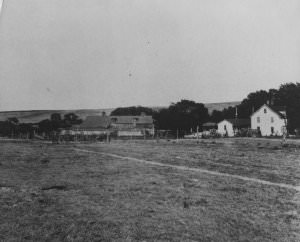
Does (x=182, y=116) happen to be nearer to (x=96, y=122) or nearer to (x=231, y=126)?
(x=231, y=126)

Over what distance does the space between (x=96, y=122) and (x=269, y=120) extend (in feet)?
104

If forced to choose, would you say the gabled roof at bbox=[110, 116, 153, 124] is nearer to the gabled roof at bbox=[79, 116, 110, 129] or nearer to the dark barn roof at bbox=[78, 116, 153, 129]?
the dark barn roof at bbox=[78, 116, 153, 129]

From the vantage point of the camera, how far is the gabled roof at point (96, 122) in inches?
2692

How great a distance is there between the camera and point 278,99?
257ft

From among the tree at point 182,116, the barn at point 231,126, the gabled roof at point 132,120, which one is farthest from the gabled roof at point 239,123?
the gabled roof at point 132,120

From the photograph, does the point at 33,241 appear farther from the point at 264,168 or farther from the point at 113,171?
the point at 264,168

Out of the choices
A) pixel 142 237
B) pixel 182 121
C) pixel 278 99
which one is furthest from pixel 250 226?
pixel 278 99

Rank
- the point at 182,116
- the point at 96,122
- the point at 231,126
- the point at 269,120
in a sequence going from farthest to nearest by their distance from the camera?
the point at 231,126
the point at 96,122
the point at 182,116
the point at 269,120

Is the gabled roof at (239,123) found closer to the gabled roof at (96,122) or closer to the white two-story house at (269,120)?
the white two-story house at (269,120)

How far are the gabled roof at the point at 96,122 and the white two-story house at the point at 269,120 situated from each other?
1083 inches

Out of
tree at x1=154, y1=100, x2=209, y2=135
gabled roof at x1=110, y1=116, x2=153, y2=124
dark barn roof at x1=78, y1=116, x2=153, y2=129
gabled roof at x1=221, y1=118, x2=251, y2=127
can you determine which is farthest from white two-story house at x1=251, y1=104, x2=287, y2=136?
dark barn roof at x1=78, y1=116, x2=153, y2=129

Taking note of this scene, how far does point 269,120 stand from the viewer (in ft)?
207

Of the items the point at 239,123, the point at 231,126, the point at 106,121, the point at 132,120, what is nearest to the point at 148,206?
the point at 106,121

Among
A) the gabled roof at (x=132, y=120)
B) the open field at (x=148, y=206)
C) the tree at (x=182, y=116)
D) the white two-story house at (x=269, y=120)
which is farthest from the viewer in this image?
the gabled roof at (x=132, y=120)
